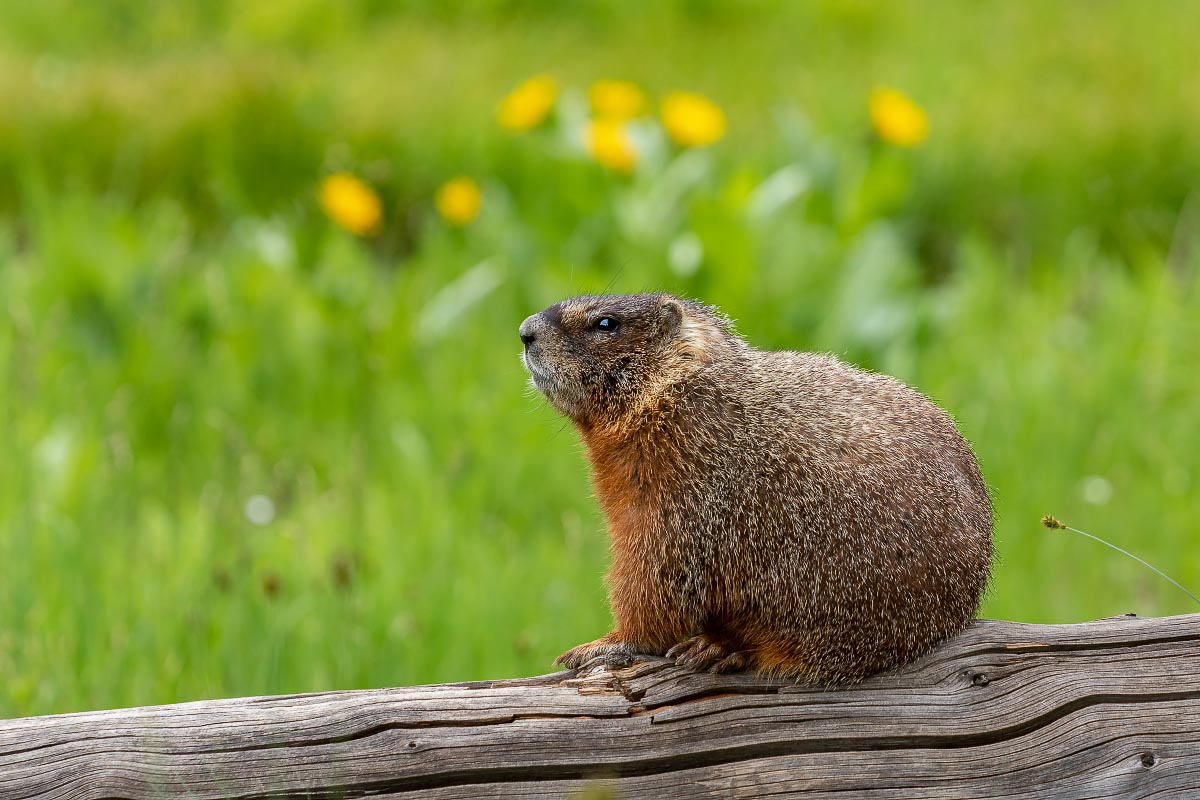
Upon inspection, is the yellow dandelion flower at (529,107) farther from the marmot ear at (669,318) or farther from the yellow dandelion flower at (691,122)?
the marmot ear at (669,318)

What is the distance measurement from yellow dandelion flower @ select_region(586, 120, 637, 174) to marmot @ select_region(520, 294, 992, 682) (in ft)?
13.7

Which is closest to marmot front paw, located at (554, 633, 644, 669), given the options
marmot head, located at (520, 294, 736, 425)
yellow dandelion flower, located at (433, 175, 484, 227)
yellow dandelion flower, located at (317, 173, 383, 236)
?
marmot head, located at (520, 294, 736, 425)

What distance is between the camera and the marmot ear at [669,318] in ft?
12.6

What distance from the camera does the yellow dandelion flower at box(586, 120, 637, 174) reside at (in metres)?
7.86

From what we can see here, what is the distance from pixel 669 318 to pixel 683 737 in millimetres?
1223

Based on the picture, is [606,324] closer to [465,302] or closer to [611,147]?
[465,302]

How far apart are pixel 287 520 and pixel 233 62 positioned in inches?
224

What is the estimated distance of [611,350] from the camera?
385 cm

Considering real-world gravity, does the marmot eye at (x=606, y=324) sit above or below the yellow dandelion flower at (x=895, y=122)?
below

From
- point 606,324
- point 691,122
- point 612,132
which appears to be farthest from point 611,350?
point 691,122

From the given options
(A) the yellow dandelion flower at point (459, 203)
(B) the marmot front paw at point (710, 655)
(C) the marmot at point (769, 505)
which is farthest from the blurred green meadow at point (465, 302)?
(B) the marmot front paw at point (710, 655)

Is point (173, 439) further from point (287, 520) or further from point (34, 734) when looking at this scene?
point (34, 734)

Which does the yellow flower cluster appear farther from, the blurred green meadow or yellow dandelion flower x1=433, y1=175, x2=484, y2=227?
yellow dandelion flower x1=433, y1=175, x2=484, y2=227

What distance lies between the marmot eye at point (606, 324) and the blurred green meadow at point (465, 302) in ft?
3.85
